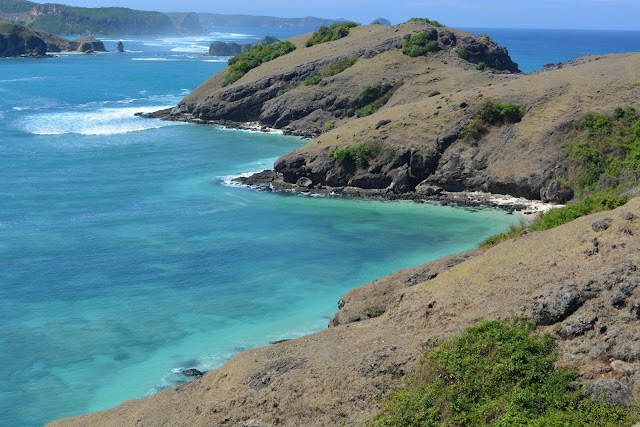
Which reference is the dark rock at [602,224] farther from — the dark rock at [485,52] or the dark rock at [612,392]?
the dark rock at [485,52]

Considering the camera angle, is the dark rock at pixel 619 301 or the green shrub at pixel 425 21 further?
the green shrub at pixel 425 21

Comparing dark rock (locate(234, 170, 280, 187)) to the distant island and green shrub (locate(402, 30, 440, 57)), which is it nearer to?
the distant island

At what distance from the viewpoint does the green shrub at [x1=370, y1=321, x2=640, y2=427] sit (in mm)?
20547

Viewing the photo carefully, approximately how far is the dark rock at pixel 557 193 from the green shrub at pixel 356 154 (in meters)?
14.0

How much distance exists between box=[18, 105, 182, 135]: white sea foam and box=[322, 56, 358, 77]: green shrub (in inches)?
740

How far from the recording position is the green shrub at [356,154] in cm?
6166

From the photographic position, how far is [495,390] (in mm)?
21984

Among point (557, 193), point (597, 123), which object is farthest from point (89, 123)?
point (597, 123)

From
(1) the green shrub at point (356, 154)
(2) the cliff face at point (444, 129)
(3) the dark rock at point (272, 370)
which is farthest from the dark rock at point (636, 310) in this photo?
(1) the green shrub at point (356, 154)

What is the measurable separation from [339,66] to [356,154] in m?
33.5

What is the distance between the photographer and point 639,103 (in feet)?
193

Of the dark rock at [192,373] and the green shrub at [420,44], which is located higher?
the green shrub at [420,44]

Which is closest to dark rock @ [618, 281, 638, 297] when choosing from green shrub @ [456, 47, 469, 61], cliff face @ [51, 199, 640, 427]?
cliff face @ [51, 199, 640, 427]

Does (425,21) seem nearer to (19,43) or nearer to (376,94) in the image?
(376,94)
